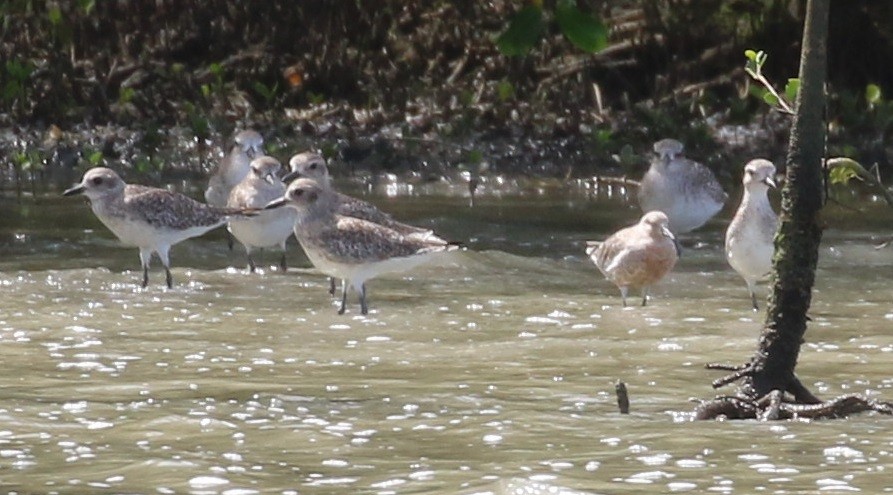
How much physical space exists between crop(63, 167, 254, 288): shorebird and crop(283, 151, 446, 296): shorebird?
0.64m

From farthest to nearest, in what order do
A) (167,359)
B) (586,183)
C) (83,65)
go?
(83,65) → (586,183) → (167,359)

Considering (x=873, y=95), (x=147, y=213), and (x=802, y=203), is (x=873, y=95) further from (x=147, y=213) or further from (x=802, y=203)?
(x=802, y=203)

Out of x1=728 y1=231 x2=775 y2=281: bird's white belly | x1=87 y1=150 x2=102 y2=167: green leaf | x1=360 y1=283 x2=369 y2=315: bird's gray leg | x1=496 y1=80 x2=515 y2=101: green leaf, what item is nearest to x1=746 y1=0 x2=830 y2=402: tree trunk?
x1=728 y1=231 x2=775 y2=281: bird's white belly


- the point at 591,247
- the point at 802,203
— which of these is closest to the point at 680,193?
the point at 591,247

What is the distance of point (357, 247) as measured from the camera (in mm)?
11250

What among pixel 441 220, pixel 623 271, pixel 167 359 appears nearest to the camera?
pixel 167 359

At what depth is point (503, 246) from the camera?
1346cm

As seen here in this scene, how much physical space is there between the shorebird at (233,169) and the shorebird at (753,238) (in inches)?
172

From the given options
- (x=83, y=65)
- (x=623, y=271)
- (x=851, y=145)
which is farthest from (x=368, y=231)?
(x=83, y=65)

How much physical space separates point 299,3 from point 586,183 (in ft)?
16.1

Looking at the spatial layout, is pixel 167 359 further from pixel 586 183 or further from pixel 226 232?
pixel 586 183

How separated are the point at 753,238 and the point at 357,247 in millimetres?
2252

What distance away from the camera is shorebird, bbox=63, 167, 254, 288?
39.9 ft

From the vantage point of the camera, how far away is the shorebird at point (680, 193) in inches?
548
